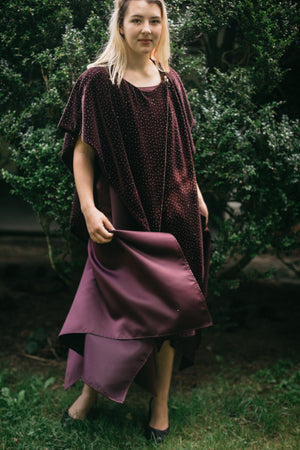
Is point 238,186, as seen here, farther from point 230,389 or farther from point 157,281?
point 230,389

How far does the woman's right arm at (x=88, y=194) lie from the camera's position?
1.94 meters

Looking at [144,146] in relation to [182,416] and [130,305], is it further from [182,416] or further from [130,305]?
[182,416]

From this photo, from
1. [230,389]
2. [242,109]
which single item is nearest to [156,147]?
[242,109]

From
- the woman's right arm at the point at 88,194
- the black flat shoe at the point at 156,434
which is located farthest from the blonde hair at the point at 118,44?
→ the black flat shoe at the point at 156,434

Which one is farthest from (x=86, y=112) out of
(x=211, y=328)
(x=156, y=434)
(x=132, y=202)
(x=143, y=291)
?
(x=211, y=328)

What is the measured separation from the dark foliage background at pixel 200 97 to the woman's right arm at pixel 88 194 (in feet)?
1.45

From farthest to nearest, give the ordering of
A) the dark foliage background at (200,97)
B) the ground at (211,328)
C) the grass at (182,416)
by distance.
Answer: the ground at (211,328), the dark foliage background at (200,97), the grass at (182,416)

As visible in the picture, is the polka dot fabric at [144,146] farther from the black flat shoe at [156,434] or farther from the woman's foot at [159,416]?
the black flat shoe at [156,434]

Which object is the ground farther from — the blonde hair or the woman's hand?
the blonde hair

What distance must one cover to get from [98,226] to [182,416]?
123 cm

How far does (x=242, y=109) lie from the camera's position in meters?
2.58

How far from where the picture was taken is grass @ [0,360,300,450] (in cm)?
223

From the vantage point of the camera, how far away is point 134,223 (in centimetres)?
206

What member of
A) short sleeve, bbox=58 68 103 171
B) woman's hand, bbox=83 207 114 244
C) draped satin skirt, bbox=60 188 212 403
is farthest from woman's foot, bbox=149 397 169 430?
short sleeve, bbox=58 68 103 171
